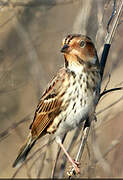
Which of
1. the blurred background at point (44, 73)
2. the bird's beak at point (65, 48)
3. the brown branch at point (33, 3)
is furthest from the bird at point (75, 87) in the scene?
the brown branch at point (33, 3)

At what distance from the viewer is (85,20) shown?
4.04m

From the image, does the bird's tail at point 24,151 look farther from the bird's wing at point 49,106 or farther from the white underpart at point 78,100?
the white underpart at point 78,100

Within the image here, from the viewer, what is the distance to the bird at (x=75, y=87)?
160 inches

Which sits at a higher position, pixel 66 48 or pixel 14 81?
pixel 66 48

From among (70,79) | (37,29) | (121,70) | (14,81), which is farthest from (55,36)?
(70,79)

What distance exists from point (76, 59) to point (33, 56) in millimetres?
1049

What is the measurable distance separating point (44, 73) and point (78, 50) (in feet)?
5.24

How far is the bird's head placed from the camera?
13.1 feet

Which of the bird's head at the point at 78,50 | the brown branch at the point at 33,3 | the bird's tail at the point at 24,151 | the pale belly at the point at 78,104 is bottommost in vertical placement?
the bird's tail at the point at 24,151

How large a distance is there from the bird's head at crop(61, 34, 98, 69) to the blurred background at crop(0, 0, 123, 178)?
9 cm

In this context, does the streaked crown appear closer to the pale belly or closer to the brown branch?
the pale belly

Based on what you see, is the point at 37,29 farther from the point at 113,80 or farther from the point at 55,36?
the point at 113,80

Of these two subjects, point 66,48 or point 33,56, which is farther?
point 33,56

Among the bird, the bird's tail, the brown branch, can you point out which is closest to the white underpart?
the bird
